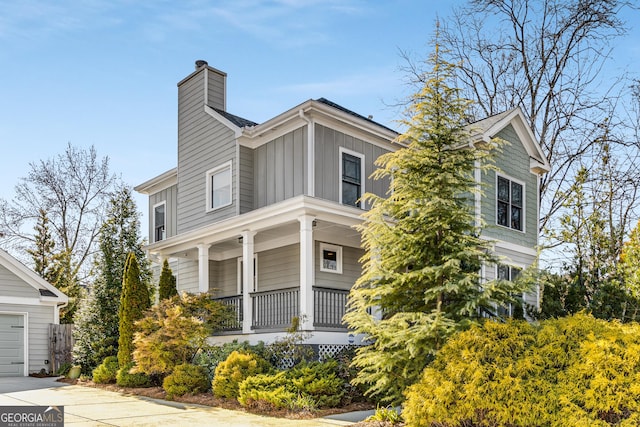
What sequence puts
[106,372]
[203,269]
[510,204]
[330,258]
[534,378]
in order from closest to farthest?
[534,378], [106,372], [203,269], [330,258], [510,204]

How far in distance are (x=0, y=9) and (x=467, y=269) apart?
1086cm

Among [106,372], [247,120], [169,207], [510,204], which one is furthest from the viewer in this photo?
[169,207]

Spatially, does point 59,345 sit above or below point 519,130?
below

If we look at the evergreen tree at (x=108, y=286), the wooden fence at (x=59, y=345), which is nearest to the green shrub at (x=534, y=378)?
the evergreen tree at (x=108, y=286)

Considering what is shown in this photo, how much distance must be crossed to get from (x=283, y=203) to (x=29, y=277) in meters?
11.0

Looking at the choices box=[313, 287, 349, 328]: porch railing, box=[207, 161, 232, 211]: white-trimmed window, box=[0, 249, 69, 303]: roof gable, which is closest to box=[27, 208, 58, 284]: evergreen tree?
box=[0, 249, 69, 303]: roof gable

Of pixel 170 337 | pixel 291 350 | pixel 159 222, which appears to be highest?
pixel 159 222

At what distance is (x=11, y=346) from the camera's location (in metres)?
18.7

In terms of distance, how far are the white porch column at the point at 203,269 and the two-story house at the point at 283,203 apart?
3cm

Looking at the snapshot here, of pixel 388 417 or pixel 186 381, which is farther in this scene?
pixel 186 381

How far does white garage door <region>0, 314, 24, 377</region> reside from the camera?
60.8ft

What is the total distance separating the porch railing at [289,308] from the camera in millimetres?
13133

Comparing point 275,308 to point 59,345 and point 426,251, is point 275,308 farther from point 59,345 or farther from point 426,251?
point 59,345

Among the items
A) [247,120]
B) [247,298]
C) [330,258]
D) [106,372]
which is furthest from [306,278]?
[247,120]
